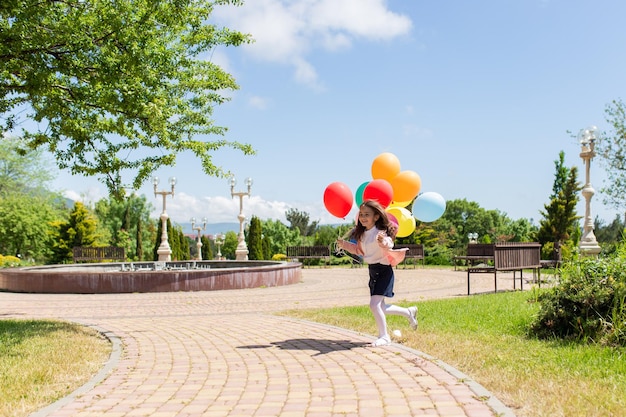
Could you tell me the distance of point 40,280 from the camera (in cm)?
1659

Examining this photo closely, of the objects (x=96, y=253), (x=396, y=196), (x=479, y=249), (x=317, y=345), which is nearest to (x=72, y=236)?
(x=96, y=253)

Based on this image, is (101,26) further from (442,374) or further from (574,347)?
(574,347)

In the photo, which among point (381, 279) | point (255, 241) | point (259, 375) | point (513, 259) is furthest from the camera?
point (255, 241)

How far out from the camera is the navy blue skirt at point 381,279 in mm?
6777

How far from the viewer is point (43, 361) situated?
628cm

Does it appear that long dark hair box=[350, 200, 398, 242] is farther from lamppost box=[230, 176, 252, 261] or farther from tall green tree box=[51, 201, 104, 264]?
tall green tree box=[51, 201, 104, 264]

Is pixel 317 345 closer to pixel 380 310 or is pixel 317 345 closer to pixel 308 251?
pixel 380 310

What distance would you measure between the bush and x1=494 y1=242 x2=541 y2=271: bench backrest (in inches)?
226

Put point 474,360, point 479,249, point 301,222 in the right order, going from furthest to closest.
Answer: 1. point 301,222
2. point 479,249
3. point 474,360

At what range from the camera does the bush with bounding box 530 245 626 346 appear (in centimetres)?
662

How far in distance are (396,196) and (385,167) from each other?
1.40ft

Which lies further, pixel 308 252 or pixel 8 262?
pixel 8 262

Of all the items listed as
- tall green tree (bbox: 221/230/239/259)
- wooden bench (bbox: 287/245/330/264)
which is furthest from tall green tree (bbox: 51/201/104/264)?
tall green tree (bbox: 221/230/239/259)

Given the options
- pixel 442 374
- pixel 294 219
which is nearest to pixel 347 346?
pixel 442 374
